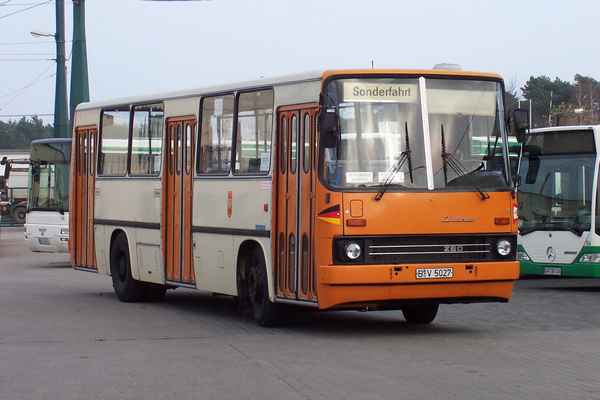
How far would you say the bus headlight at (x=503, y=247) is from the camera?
50.2 ft

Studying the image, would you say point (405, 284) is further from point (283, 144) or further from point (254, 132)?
point (254, 132)

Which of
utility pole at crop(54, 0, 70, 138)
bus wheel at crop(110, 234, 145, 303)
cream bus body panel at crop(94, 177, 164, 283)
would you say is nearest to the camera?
cream bus body panel at crop(94, 177, 164, 283)

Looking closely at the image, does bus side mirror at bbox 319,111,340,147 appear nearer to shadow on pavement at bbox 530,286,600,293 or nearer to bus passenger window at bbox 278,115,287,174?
bus passenger window at bbox 278,115,287,174

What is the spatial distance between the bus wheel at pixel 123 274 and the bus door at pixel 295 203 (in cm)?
570

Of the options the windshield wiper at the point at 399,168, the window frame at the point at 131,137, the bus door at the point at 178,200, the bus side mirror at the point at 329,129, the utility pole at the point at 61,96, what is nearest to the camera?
the bus side mirror at the point at 329,129

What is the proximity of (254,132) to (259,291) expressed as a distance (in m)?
1.99

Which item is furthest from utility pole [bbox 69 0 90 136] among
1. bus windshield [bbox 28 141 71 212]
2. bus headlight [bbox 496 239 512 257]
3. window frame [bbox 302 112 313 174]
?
bus headlight [bbox 496 239 512 257]

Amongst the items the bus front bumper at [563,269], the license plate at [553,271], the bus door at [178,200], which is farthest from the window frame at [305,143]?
the license plate at [553,271]

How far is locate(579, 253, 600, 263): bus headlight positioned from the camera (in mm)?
24156

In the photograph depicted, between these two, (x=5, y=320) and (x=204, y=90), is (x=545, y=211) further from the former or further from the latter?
(x=5, y=320)

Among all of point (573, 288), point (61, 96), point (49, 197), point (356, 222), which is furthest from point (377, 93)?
point (61, 96)

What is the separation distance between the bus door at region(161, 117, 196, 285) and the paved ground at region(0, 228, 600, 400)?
71 centimetres

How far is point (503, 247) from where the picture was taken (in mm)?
15320

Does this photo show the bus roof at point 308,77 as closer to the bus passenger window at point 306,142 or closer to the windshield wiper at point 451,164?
the bus passenger window at point 306,142
